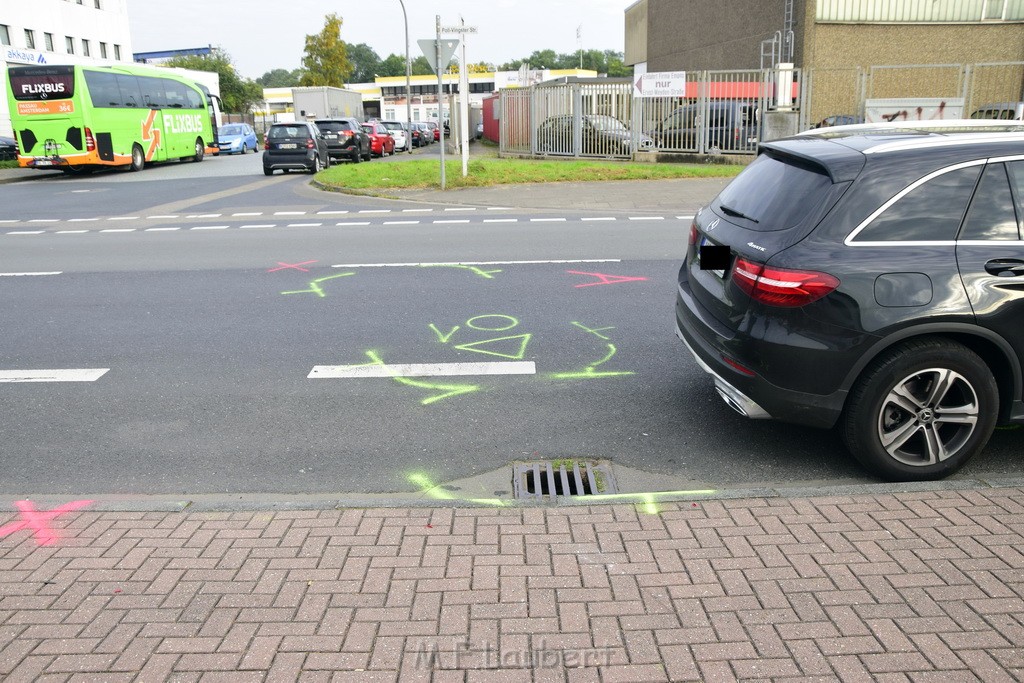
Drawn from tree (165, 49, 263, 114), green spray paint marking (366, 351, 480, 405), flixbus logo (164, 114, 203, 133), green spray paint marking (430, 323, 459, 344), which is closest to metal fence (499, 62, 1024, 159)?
flixbus logo (164, 114, 203, 133)

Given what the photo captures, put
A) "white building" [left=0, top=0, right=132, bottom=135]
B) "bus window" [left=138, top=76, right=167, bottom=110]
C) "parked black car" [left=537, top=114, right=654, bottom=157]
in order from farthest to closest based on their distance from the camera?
1. "white building" [left=0, top=0, right=132, bottom=135]
2. "bus window" [left=138, top=76, right=167, bottom=110]
3. "parked black car" [left=537, top=114, right=654, bottom=157]

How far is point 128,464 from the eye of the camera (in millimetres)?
4707

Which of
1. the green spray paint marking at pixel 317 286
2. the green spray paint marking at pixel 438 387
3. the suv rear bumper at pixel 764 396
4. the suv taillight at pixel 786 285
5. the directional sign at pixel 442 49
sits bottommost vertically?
the green spray paint marking at pixel 438 387

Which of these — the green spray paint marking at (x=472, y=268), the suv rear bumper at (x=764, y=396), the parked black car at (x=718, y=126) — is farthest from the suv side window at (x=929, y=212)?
the parked black car at (x=718, y=126)

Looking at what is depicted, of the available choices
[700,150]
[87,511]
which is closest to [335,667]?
[87,511]

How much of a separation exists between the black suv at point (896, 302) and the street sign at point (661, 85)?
65.7ft

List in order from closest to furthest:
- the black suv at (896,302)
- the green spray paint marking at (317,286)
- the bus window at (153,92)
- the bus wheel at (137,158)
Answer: the black suv at (896,302) < the green spray paint marking at (317,286) < the bus wheel at (137,158) < the bus window at (153,92)

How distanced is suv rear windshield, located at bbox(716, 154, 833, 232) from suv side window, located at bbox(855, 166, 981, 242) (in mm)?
321

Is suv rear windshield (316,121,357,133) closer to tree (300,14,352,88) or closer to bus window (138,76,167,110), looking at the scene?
bus window (138,76,167,110)

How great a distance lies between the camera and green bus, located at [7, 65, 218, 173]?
27.8m

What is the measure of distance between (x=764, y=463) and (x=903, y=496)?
76 cm

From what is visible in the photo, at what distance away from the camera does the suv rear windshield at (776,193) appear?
432cm

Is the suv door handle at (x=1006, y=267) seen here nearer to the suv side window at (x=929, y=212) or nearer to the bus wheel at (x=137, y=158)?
the suv side window at (x=929, y=212)

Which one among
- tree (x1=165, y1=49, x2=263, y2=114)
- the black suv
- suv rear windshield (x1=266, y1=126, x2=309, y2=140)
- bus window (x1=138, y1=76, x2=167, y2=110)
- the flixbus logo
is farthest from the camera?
tree (x1=165, y1=49, x2=263, y2=114)
